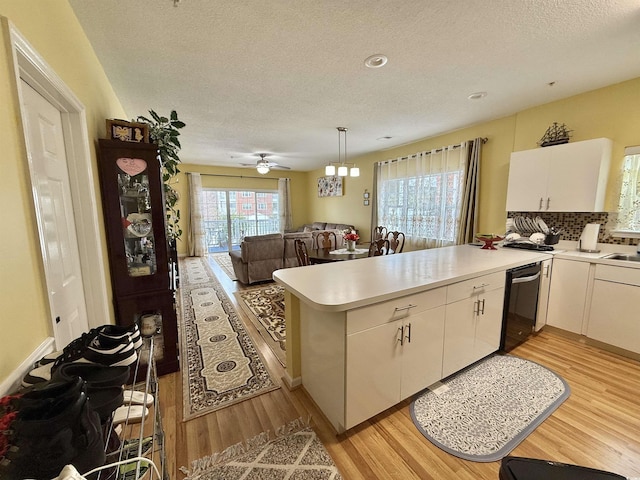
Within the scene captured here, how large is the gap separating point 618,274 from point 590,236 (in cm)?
54

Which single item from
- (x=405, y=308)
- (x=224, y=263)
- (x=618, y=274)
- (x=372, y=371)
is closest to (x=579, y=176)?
(x=618, y=274)

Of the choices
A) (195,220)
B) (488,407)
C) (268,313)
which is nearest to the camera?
(488,407)

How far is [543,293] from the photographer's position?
108 inches

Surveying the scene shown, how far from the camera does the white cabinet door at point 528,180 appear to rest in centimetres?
294

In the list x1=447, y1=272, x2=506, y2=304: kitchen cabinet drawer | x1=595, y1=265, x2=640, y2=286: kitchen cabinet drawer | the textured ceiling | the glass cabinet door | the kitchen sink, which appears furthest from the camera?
the kitchen sink

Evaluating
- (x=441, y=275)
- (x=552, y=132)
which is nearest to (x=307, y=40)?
(x=441, y=275)

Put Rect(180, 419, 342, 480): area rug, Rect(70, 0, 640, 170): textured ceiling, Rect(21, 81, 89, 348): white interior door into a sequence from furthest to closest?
Rect(70, 0, 640, 170): textured ceiling, Rect(180, 419, 342, 480): area rug, Rect(21, 81, 89, 348): white interior door

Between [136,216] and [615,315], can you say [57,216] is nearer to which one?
[136,216]

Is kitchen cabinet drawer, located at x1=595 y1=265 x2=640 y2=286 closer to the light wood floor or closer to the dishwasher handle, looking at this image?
the dishwasher handle

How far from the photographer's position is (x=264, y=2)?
1.58m

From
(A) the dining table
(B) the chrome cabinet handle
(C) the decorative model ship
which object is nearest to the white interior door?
(B) the chrome cabinet handle

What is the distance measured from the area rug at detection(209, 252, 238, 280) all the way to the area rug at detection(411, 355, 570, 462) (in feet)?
13.3

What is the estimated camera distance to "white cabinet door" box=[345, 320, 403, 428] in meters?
1.48

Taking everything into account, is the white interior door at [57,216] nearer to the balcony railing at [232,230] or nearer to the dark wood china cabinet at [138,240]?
the dark wood china cabinet at [138,240]
